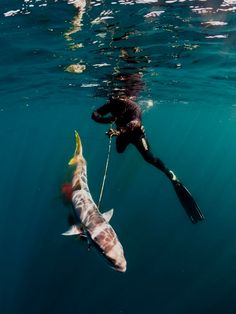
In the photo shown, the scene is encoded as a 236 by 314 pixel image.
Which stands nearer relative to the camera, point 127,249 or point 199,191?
point 127,249

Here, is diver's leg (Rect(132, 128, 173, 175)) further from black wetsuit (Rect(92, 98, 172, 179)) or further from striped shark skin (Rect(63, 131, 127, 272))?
striped shark skin (Rect(63, 131, 127, 272))

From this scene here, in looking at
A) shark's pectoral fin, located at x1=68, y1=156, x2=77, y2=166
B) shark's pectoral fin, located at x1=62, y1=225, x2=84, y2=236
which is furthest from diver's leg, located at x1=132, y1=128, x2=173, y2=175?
shark's pectoral fin, located at x1=62, y1=225, x2=84, y2=236

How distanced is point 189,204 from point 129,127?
2.02m

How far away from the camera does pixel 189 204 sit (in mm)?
6926

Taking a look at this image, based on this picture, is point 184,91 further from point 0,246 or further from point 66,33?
point 0,246

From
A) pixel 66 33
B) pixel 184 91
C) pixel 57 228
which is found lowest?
pixel 57 228

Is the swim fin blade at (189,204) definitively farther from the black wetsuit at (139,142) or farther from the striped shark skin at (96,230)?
the striped shark skin at (96,230)

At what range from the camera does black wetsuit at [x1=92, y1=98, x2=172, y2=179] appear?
7234 millimetres

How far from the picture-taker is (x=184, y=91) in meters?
27.1

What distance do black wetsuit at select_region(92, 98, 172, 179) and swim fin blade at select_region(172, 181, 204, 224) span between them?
412 millimetres

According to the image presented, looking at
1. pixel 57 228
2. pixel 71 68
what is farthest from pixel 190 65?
pixel 57 228

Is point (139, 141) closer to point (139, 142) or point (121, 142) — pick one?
point (139, 142)

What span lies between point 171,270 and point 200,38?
1872 centimetres

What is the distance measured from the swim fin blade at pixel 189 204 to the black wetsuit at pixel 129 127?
41 centimetres
